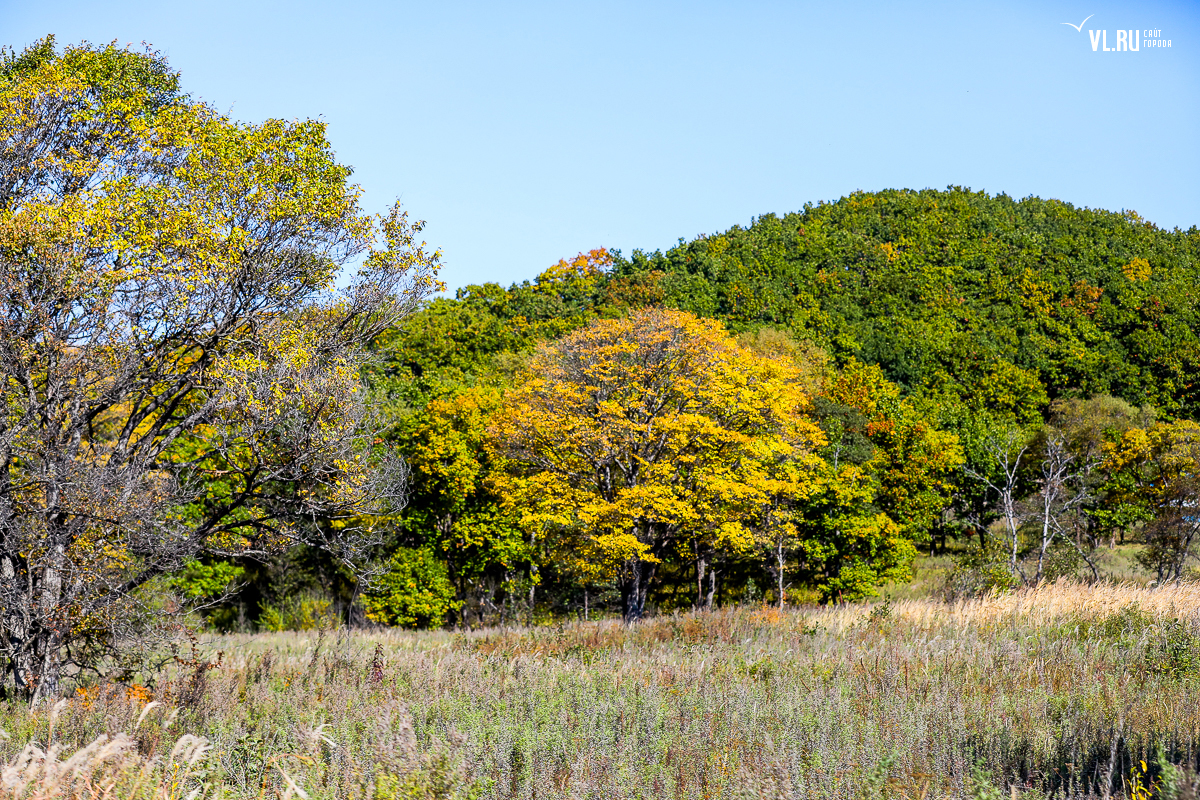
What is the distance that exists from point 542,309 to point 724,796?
7143 centimetres

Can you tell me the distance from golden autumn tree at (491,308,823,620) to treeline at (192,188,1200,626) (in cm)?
17

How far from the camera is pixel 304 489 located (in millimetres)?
11758

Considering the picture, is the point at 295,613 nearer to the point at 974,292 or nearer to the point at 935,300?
the point at 935,300

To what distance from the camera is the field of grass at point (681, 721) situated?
15.9 feet

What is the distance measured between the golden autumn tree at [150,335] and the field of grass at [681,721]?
6.02 ft

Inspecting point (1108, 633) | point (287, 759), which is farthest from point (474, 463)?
point (287, 759)

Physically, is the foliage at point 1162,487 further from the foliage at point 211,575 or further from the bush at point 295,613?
the foliage at point 211,575

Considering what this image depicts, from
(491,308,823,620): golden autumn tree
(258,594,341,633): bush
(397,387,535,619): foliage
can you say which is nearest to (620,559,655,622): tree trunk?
(491,308,823,620): golden autumn tree

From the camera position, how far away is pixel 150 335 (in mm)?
11234

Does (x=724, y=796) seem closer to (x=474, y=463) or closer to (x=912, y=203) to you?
(x=474, y=463)

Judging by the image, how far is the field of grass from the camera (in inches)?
191

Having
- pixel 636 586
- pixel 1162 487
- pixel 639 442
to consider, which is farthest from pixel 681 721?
pixel 1162 487

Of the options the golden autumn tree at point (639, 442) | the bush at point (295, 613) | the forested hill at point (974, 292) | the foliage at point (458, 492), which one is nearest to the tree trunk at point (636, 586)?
the golden autumn tree at point (639, 442)

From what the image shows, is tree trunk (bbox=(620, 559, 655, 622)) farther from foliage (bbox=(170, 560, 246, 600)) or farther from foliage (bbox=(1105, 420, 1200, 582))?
foliage (bbox=(170, 560, 246, 600))
